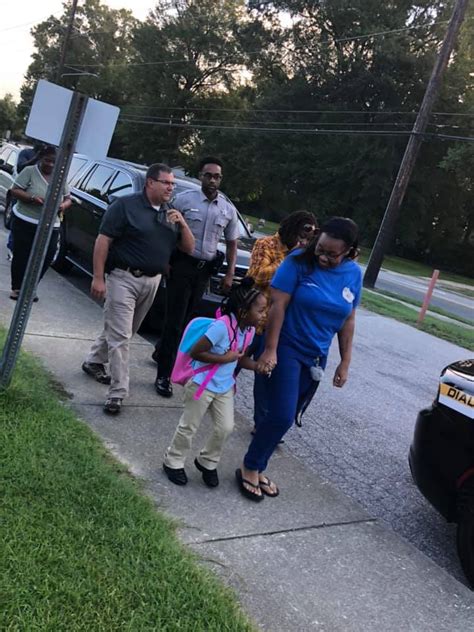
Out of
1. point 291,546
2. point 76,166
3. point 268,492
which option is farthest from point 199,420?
point 76,166

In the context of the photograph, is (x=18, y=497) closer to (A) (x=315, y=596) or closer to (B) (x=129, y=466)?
(B) (x=129, y=466)

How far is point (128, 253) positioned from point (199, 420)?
4.57 feet

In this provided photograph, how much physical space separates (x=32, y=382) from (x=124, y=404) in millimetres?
691

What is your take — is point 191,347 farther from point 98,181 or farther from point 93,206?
point 98,181

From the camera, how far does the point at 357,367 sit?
7.50 m

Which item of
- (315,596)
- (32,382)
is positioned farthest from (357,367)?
(315,596)

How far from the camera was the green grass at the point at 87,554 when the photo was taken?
224cm

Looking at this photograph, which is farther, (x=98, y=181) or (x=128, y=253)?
(x=98, y=181)

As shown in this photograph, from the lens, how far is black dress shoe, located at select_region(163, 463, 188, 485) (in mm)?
3529

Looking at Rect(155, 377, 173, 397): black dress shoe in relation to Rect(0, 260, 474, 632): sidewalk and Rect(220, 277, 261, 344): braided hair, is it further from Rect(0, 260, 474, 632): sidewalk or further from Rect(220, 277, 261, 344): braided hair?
Rect(220, 277, 261, 344): braided hair

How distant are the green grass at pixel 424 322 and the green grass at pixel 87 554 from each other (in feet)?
29.1

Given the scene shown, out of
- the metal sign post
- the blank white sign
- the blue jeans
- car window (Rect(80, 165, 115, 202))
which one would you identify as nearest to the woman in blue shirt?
the blue jeans

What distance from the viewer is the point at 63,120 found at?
143 inches

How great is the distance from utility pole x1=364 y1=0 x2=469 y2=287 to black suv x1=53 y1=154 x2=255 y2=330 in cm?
1031
